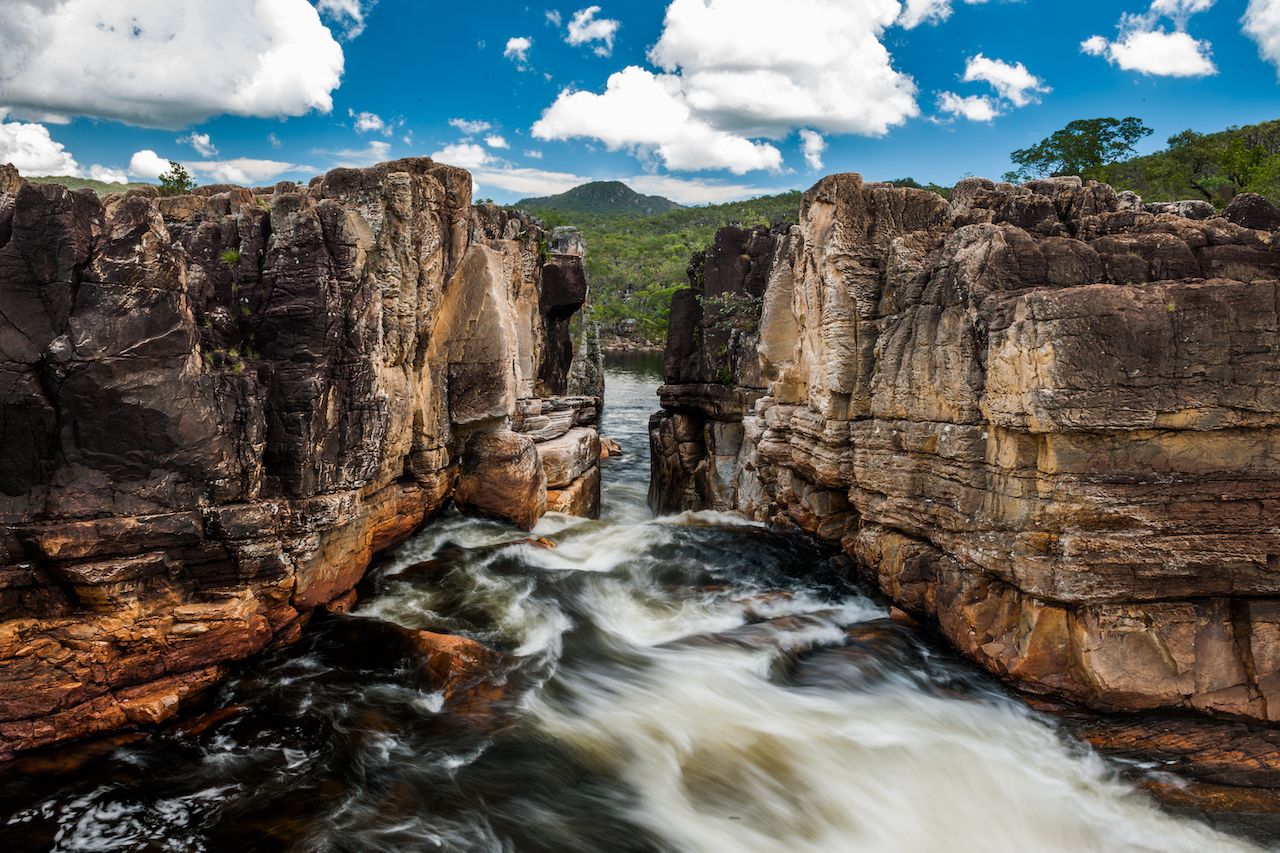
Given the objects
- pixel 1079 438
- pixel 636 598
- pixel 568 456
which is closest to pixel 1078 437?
pixel 1079 438

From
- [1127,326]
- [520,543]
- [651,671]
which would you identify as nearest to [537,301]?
[520,543]

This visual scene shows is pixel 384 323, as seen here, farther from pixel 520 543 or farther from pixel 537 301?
pixel 537 301

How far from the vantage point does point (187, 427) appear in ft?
26.1

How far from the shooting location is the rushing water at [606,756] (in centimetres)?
671

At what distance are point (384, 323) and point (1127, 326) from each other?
10230 mm

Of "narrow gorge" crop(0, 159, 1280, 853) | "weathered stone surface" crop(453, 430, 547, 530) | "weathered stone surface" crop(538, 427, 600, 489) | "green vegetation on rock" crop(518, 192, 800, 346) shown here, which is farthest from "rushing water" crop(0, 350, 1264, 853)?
"green vegetation on rock" crop(518, 192, 800, 346)

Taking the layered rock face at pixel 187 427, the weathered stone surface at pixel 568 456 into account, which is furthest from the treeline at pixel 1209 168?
the layered rock face at pixel 187 427

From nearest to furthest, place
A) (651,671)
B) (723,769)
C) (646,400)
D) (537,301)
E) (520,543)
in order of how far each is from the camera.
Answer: (723,769)
(651,671)
(520,543)
(537,301)
(646,400)

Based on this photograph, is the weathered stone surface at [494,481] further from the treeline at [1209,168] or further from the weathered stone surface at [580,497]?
the treeline at [1209,168]

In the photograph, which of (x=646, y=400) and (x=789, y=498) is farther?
(x=646, y=400)

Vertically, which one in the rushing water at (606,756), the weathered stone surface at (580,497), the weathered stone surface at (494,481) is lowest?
the rushing water at (606,756)

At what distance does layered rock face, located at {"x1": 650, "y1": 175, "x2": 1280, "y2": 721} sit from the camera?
26.2ft

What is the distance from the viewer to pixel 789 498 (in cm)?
1502

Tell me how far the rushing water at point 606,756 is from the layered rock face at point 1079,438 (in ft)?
3.94
